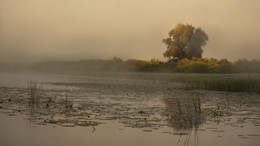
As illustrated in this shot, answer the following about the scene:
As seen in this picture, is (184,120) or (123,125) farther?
(184,120)

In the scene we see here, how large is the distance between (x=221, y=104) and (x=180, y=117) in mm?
3671

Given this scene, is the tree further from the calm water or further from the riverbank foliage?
the calm water

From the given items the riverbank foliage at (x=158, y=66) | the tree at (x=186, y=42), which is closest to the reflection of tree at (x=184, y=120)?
the riverbank foliage at (x=158, y=66)

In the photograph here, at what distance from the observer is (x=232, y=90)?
816 inches

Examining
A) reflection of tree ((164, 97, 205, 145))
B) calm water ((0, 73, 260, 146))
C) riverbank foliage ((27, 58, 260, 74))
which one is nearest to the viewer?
calm water ((0, 73, 260, 146))

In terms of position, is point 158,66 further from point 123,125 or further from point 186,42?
point 123,125

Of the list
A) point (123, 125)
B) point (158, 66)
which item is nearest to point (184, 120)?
point (123, 125)

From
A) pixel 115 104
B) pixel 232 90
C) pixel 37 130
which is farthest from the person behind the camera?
pixel 232 90

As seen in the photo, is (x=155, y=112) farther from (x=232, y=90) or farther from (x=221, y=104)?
(x=232, y=90)

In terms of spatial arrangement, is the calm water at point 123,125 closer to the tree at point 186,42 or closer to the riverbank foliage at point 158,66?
the riverbank foliage at point 158,66

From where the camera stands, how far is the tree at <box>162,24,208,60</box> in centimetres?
4756

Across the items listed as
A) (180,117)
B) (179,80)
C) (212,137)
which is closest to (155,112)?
(180,117)

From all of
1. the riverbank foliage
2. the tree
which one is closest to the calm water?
the riverbank foliage

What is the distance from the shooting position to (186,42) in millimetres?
→ 47469
